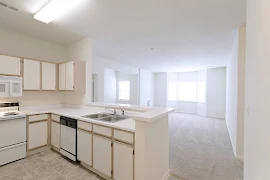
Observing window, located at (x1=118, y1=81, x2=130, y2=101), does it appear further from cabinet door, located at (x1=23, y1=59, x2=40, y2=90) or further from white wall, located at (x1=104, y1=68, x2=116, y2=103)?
cabinet door, located at (x1=23, y1=59, x2=40, y2=90)

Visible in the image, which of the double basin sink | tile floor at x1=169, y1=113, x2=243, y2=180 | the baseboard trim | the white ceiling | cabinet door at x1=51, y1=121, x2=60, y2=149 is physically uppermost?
the white ceiling

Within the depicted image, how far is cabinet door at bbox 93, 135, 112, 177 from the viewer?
191 cm

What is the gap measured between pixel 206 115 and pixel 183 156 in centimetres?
545

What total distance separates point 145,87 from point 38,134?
260 inches

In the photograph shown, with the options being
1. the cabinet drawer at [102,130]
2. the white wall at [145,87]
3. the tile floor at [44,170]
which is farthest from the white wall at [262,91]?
the white wall at [145,87]

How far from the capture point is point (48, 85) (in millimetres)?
3408

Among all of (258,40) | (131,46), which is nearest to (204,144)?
(258,40)

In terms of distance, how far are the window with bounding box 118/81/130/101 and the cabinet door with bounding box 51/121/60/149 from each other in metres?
5.93

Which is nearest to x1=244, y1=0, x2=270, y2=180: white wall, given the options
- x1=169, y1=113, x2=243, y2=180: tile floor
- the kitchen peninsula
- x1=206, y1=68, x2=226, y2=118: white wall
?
the kitchen peninsula

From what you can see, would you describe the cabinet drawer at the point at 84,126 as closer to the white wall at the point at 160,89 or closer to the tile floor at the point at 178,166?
the tile floor at the point at 178,166

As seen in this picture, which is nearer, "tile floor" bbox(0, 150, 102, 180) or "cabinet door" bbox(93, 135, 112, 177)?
"cabinet door" bbox(93, 135, 112, 177)

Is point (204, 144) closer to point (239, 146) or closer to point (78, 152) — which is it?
point (239, 146)

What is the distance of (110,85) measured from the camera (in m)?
8.66

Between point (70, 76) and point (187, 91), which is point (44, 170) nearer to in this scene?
point (70, 76)
